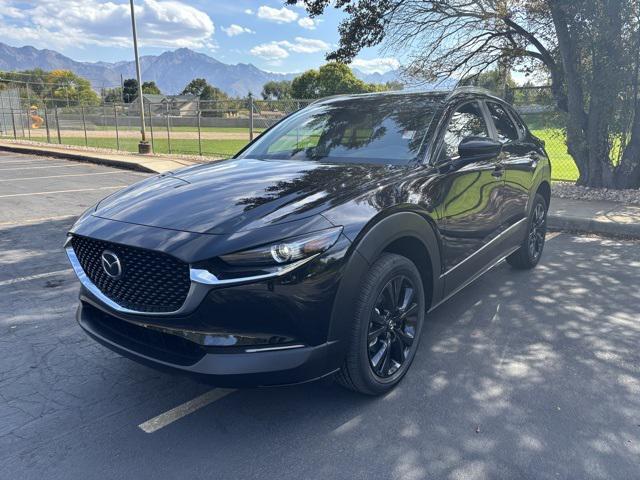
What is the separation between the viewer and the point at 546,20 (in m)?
10.4

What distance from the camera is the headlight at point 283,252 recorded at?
2.39m

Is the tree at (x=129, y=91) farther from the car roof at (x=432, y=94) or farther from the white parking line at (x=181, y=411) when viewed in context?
the white parking line at (x=181, y=411)

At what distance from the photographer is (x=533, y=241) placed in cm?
551

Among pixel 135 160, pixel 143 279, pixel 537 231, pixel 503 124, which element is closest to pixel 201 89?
pixel 135 160

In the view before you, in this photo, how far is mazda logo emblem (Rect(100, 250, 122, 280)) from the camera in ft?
8.71

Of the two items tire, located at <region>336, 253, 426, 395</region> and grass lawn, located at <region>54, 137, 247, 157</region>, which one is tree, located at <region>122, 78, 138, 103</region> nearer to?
grass lawn, located at <region>54, 137, 247, 157</region>

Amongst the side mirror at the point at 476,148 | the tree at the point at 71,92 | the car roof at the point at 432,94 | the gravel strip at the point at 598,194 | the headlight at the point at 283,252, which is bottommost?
the gravel strip at the point at 598,194

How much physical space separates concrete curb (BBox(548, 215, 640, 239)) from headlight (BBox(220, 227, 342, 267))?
20.6ft

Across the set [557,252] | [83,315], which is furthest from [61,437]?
[557,252]

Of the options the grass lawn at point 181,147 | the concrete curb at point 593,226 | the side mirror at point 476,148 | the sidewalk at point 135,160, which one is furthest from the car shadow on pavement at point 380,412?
the grass lawn at point 181,147

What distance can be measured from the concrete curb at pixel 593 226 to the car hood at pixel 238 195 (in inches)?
212

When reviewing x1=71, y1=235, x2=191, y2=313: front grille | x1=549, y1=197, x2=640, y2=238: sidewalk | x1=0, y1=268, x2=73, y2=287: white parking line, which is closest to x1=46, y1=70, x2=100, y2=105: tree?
x1=0, y1=268, x2=73, y2=287: white parking line

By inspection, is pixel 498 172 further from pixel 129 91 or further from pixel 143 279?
pixel 129 91

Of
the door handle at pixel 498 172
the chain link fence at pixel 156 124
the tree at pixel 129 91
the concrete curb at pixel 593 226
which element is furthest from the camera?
the tree at pixel 129 91
